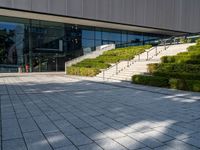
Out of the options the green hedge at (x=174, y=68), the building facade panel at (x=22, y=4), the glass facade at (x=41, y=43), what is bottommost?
the green hedge at (x=174, y=68)

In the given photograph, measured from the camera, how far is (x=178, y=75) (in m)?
12.9

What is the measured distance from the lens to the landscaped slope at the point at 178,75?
1156 cm

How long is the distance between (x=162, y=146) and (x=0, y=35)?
26.4 meters

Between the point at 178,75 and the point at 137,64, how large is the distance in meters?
6.75

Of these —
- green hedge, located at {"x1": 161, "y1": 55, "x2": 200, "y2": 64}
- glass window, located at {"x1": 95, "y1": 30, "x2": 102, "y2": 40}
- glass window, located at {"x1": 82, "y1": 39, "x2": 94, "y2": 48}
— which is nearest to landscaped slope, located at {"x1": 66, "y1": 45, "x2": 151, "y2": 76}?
green hedge, located at {"x1": 161, "y1": 55, "x2": 200, "y2": 64}

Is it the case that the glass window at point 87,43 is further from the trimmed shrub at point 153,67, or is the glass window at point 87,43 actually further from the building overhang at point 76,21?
the trimmed shrub at point 153,67

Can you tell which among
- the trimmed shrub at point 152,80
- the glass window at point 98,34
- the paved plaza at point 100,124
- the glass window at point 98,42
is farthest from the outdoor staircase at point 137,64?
the glass window at point 98,34

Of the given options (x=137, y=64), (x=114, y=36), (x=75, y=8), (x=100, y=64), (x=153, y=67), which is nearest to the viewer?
(x=153, y=67)

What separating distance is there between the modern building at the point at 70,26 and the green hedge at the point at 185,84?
18468mm

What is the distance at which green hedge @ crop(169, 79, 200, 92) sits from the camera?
10.9 metres

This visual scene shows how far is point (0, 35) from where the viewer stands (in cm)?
2616

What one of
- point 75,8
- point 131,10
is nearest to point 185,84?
point 75,8

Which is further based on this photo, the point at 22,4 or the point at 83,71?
the point at 22,4

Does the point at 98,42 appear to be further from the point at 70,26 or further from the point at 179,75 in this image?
the point at 179,75
